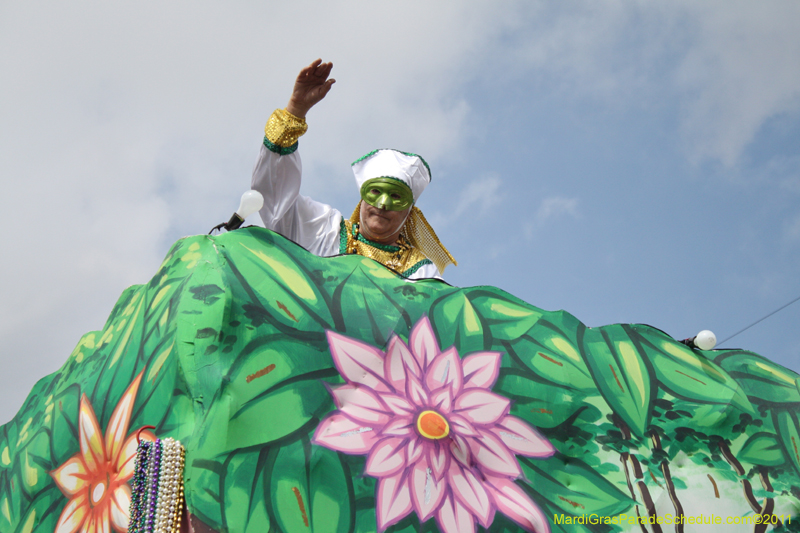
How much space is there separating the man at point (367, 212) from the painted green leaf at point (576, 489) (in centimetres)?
133

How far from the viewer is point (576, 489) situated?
202 centimetres

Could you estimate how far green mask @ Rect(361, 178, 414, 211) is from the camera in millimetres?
3273

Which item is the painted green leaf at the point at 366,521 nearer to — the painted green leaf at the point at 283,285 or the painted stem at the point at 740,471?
the painted green leaf at the point at 283,285

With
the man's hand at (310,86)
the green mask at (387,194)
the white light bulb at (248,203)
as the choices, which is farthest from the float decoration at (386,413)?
the green mask at (387,194)

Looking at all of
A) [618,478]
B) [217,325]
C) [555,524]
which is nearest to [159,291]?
[217,325]

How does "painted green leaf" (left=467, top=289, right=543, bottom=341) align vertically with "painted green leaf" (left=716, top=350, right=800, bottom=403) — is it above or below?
above

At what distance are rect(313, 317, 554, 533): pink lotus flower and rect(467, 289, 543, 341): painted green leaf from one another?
106 mm

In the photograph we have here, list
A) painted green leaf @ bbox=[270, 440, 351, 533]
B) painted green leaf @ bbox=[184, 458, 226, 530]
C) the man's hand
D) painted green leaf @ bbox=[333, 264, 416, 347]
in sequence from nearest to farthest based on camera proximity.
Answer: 1. painted green leaf @ bbox=[184, 458, 226, 530]
2. painted green leaf @ bbox=[270, 440, 351, 533]
3. painted green leaf @ bbox=[333, 264, 416, 347]
4. the man's hand

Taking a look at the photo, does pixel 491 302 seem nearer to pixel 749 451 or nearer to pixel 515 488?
pixel 515 488

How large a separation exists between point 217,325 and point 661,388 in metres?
1.51

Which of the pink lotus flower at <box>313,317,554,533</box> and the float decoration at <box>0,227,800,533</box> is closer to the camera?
the float decoration at <box>0,227,800,533</box>

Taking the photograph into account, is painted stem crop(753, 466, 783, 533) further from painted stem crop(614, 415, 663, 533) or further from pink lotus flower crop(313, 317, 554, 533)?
pink lotus flower crop(313, 317, 554, 533)

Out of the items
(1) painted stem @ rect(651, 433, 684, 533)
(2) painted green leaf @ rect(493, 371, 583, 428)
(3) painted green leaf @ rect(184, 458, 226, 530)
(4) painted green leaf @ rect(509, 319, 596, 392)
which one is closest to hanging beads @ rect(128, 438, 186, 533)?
(3) painted green leaf @ rect(184, 458, 226, 530)

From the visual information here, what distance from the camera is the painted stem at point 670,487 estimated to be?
6.54ft
